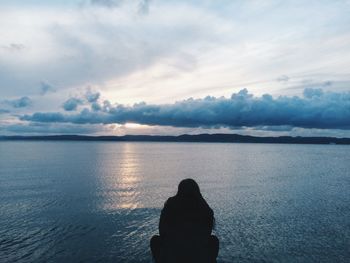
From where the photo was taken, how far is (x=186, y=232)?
8.76m

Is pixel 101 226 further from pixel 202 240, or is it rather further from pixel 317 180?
pixel 317 180

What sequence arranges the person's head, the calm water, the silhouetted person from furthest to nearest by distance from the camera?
the calm water
the person's head
the silhouetted person

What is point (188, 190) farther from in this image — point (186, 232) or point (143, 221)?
point (143, 221)

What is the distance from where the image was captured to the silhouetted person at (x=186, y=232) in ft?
28.6

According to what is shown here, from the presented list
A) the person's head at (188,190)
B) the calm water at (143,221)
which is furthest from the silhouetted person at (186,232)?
the calm water at (143,221)

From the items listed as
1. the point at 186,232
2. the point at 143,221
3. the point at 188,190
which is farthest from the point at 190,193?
the point at 143,221

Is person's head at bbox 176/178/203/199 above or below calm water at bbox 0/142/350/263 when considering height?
above

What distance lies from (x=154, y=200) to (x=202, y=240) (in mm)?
36244

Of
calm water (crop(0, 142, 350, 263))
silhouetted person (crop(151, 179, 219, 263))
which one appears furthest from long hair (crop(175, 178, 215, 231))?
calm water (crop(0, 142, 350, 263))

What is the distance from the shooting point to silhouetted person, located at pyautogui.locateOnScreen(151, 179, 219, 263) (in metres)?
8.70

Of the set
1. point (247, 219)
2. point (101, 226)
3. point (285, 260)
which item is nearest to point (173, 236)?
point (285, 260)

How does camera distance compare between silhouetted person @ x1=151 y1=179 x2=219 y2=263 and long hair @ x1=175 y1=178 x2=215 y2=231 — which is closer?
silhouetted person @ x1=151 y1=179 x2=219 y2=263

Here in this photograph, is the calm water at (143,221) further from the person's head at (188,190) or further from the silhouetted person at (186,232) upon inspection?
the person's head at (188,190)

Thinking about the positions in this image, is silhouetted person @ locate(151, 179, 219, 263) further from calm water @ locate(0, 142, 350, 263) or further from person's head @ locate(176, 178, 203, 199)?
calm water @ locate(0, 142, 350, 263)
